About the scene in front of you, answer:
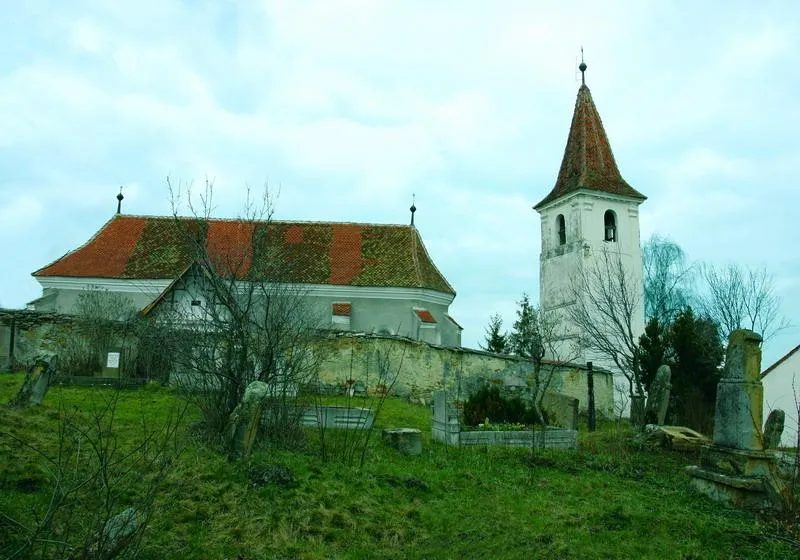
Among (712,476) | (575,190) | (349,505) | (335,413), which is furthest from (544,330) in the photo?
(349,505)

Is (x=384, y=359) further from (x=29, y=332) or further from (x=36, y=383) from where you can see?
(x=29, y=332)

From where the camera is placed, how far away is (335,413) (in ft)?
40.5

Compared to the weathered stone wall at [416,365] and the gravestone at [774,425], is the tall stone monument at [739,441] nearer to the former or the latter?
the gravestone at [774,425]

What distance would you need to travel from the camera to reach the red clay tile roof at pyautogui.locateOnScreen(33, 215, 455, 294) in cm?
2872

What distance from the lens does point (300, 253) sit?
1197 inches

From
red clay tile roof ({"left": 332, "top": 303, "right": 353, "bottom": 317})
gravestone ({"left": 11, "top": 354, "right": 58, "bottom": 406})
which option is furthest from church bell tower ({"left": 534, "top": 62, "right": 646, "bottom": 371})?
gravestone ({"left": 11, "top": 354, "right": 58, "bottom": 406})

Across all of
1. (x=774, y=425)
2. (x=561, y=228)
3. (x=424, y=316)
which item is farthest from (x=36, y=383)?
(x=561, y=228)

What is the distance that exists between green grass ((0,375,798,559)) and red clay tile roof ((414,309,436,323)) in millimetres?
17246

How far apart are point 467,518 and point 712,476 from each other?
3459 millimetres

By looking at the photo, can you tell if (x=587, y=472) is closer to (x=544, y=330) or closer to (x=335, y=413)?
(x=335, y=413)

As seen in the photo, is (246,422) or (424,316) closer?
(246,422)

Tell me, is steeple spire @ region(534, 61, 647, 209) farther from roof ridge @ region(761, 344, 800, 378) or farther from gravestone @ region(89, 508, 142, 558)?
gravestone @ region(89, 508, 142, 558)

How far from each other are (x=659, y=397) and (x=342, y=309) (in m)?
15.5

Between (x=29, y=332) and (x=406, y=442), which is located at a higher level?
(x=29, y=332)
